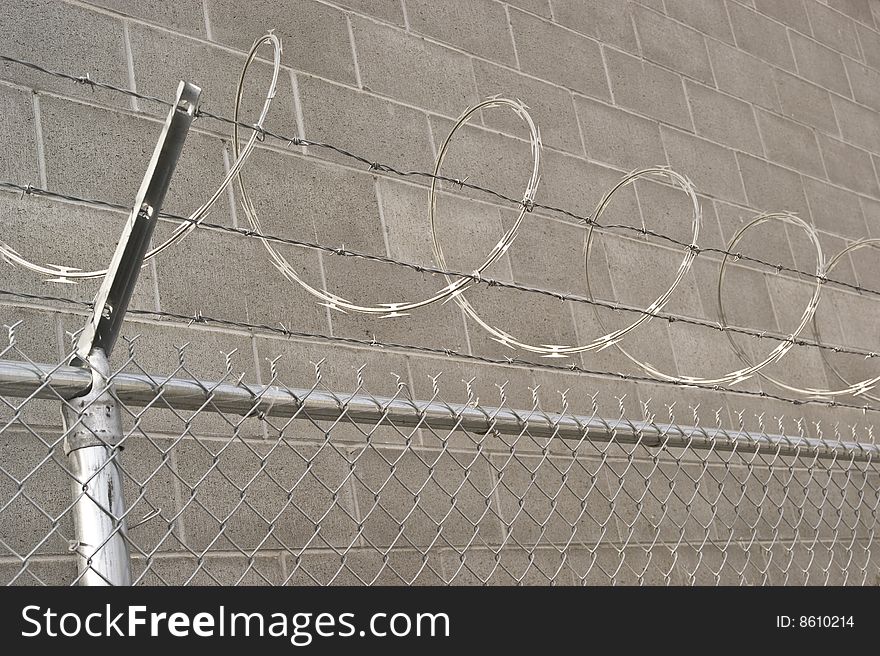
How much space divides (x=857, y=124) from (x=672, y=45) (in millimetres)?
1372

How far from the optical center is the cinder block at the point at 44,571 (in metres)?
2.04

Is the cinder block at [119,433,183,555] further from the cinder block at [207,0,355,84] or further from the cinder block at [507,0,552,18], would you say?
the cinder block at [507,0,552,18]

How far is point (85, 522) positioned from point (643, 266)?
8.70 ft

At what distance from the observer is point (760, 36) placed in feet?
15.5

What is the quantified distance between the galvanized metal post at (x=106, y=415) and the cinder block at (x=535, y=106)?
2058 millimetres

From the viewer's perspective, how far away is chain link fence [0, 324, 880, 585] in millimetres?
1681

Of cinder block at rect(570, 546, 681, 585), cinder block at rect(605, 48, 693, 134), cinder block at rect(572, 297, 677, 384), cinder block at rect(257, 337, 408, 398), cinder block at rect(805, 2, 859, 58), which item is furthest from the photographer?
cinder block at rect(805, 2, 859, 58)

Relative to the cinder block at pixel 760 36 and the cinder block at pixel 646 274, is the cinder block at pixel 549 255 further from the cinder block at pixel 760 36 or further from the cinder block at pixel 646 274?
the cinder block at pixel 760 36

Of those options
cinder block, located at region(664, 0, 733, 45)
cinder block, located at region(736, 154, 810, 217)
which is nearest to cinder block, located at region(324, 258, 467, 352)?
cinder block, located at region(736, 154, 810, 217)

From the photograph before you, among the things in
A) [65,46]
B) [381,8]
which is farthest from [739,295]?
[65,46]

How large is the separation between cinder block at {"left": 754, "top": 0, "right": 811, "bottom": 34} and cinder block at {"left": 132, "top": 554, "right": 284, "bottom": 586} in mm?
3686

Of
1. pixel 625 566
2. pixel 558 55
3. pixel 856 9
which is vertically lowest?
pixel 625 566

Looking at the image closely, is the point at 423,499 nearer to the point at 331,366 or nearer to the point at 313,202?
the point at 331,366

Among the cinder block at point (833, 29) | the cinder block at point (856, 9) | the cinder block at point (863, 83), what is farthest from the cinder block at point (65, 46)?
the cinder block at point (856, 9)
